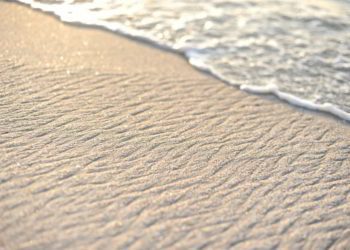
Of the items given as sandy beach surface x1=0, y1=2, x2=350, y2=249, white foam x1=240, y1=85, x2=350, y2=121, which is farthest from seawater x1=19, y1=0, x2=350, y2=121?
sandy beach surface x1=0, y1=2, x2=350, y2=249

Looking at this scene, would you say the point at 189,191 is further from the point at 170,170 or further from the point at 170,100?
the point at 170,100

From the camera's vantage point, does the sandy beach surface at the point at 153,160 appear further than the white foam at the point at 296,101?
No

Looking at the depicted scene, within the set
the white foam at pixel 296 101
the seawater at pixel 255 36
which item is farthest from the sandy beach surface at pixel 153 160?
the seawater at pixel 255 36

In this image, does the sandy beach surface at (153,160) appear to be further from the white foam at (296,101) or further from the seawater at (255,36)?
the seawater at (255,36)

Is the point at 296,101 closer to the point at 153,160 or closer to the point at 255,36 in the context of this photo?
the point at 255,36

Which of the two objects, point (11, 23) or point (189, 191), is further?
point (11, 23)

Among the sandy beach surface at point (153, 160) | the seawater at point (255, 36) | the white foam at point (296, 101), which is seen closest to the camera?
the sandy beach surface at point (153, 160)

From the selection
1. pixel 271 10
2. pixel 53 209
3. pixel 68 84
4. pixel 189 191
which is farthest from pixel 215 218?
pixel 271 10
